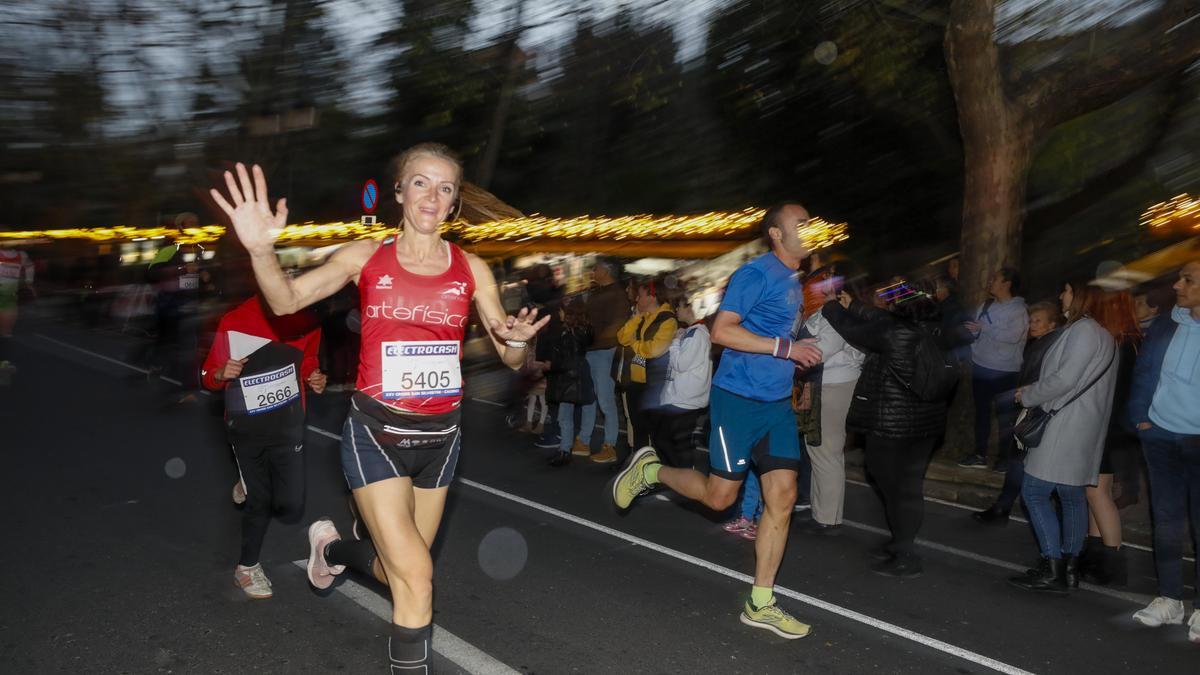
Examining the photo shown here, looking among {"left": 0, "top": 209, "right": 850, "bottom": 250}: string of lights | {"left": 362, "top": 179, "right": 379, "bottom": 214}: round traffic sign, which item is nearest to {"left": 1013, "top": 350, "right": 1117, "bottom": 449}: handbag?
{"left": 362, "top": 179, "right": 379, "bottom": 214}: round traffic sign

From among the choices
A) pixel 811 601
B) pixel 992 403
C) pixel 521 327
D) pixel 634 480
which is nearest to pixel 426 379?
pixel 521 327

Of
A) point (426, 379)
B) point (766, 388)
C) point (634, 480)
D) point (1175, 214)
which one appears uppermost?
point (1175, 214)

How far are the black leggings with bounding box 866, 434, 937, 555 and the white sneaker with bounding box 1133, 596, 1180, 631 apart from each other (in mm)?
1212

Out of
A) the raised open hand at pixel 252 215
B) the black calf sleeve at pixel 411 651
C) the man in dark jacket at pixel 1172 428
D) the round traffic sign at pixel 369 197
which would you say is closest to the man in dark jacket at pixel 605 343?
the man in dark jacket at pixel 1172 428

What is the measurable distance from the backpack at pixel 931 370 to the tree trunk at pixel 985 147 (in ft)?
13.6

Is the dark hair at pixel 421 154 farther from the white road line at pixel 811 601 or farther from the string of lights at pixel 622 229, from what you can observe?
the string of lights at pixel 622 229

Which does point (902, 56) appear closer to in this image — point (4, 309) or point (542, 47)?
point (542, 47)

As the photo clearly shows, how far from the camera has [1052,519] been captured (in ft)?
17.8

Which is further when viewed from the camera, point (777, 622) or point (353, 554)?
point (777, 622)

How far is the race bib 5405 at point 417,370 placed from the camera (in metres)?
3.31

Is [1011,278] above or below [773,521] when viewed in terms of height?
above

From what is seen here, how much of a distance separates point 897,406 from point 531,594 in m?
2.28

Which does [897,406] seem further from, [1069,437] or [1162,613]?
[1162,613]

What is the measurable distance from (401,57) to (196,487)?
1523 cm
